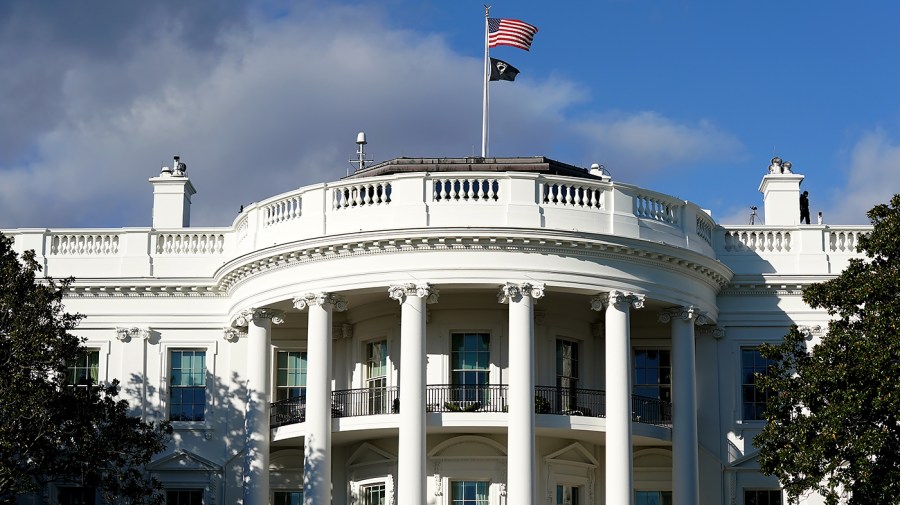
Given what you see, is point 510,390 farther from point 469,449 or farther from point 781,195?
point 781,195

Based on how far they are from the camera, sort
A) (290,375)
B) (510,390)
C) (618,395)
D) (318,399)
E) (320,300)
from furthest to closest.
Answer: (290,375), (320,300), (318,399), (618,395), (510,390)

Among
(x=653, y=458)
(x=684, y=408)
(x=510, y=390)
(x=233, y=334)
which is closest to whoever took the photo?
(x=510, y=390)

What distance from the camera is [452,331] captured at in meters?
37.2

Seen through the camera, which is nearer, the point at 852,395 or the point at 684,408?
the point at 852,395

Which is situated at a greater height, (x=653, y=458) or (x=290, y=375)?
(x=290, y=375)

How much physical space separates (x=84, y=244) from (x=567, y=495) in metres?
13.6

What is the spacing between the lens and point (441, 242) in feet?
114

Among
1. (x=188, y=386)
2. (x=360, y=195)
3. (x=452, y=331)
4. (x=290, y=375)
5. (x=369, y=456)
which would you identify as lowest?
(x=369, y=456)

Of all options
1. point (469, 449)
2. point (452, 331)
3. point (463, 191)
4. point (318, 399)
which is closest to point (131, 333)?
point (318, 399)

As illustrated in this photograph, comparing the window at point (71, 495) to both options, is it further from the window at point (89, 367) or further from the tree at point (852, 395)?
the tree at point (852, 395)

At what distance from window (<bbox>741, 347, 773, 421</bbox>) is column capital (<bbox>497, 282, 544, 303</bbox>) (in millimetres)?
7261

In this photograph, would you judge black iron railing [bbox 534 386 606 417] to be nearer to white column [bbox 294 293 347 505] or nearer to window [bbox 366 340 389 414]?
window [bbox 366 340 389 414]

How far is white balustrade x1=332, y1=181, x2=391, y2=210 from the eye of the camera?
35594 millimetres

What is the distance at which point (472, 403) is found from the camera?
3603cm
